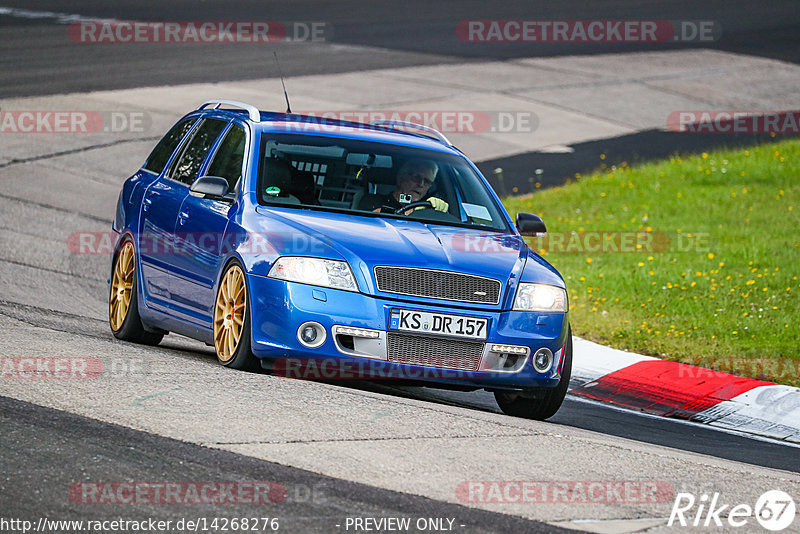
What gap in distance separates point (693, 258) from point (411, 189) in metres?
6.71

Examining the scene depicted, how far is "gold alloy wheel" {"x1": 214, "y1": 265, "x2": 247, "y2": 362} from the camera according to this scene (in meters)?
8.11

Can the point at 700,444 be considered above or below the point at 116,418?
below

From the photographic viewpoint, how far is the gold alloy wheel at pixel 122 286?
987cm

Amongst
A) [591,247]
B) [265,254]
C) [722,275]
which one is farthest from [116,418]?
[591,247]

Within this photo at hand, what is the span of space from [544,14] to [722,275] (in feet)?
77.0

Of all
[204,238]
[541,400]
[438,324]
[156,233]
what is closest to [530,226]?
[541,400]

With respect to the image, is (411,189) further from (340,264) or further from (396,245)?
(340,264)

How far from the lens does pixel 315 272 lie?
25.7 feet

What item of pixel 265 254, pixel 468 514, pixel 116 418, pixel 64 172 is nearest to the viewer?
pixel 468 514

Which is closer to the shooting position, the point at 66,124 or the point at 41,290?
the point at 41,290

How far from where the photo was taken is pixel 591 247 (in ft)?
52.3

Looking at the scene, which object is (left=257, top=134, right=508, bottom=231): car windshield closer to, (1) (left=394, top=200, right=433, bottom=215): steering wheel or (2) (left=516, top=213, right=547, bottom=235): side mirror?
(1) (left=394, top=200, right=433, bottom=215): steering wheel

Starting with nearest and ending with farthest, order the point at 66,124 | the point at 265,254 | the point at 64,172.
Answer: the point at 265,254 < the point at 64,172 < the point at 66,124

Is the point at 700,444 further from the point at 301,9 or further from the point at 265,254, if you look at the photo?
the point at 301,9
